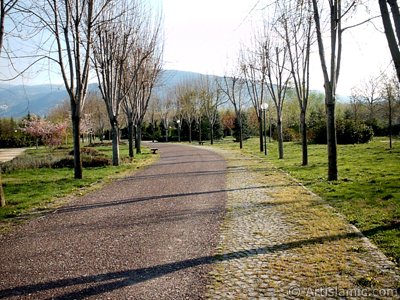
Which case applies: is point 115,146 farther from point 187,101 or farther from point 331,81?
point 187,101

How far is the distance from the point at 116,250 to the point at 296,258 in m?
2.58

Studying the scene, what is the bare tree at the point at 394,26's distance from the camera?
5508 millimetres

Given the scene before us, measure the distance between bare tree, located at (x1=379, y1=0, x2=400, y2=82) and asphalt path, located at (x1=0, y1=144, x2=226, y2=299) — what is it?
4.24 metres

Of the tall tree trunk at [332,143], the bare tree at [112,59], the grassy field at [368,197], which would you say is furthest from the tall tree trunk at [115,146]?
the tall tree trunk at [332,143]

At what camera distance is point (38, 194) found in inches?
385

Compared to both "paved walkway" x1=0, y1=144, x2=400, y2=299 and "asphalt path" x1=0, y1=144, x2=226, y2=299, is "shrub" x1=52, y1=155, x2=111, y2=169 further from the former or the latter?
"paved walkway" x1=0, y1=144, x2=400, y2=299

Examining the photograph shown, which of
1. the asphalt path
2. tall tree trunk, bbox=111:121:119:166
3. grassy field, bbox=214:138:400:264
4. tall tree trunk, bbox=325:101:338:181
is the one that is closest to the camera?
the asphalt path

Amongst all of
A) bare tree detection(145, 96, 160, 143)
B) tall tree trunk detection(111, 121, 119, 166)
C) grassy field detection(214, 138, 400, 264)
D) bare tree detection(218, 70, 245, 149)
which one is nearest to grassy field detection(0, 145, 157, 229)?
tall tree trunk detection(111, 121, 119, 166)

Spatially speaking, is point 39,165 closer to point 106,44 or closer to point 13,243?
point 106,44

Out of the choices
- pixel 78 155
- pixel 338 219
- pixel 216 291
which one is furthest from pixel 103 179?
pixel 216 291

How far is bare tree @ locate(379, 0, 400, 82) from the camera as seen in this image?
5.51 metres

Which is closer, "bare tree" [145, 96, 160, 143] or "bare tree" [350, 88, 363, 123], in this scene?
"bare tree" [350, 88, 363, 123]

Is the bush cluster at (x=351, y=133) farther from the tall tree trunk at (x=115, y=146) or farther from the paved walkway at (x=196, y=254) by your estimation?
the paved walkway at (x=196, y=254)

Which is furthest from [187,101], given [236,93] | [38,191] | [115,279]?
[115,279]
